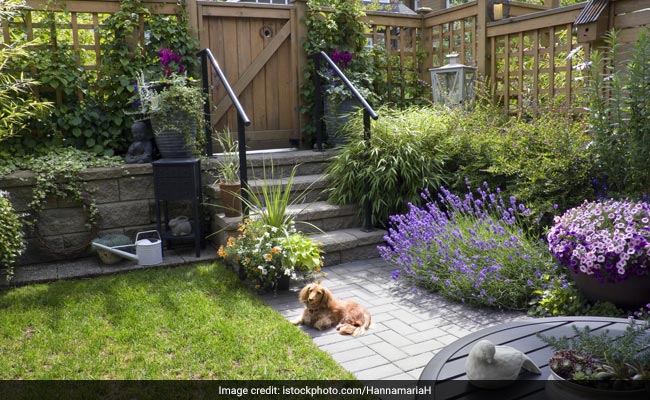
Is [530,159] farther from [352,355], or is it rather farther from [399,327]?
[352,355]

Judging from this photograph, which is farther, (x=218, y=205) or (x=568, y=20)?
(x=568, y=20)

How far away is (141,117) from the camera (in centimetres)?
508

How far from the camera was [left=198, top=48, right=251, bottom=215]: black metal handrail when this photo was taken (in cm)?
414

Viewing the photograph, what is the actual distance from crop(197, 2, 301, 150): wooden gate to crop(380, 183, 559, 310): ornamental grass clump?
98.1 inches

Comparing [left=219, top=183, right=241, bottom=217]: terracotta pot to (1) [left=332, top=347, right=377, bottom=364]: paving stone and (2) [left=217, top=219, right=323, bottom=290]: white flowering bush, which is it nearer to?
(2) [left=217, top=219, right=323, bottom=290]: white flowering bush

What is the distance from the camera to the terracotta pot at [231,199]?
4.32 m

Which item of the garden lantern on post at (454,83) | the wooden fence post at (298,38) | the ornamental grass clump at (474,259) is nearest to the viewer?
the ornamental grass clump at (474,259)

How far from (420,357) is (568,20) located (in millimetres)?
3639

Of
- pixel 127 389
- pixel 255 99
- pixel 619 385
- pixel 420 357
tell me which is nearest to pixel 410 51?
pixel 255 99

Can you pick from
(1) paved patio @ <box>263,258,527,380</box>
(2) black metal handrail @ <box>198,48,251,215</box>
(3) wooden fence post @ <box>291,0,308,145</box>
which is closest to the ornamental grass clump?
(1) paved patio @ <box>263,258,527,380</box>

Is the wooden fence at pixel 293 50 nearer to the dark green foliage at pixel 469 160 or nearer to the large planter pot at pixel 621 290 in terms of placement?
the dark green foliage at pixel 469 160

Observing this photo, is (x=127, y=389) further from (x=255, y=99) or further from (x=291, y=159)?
(x=255, y=99)

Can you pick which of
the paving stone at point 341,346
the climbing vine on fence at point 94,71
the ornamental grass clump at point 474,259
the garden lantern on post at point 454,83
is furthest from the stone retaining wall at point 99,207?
the garden lantern on post at point 454,83

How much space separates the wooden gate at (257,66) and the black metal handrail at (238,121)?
0.44 metres
